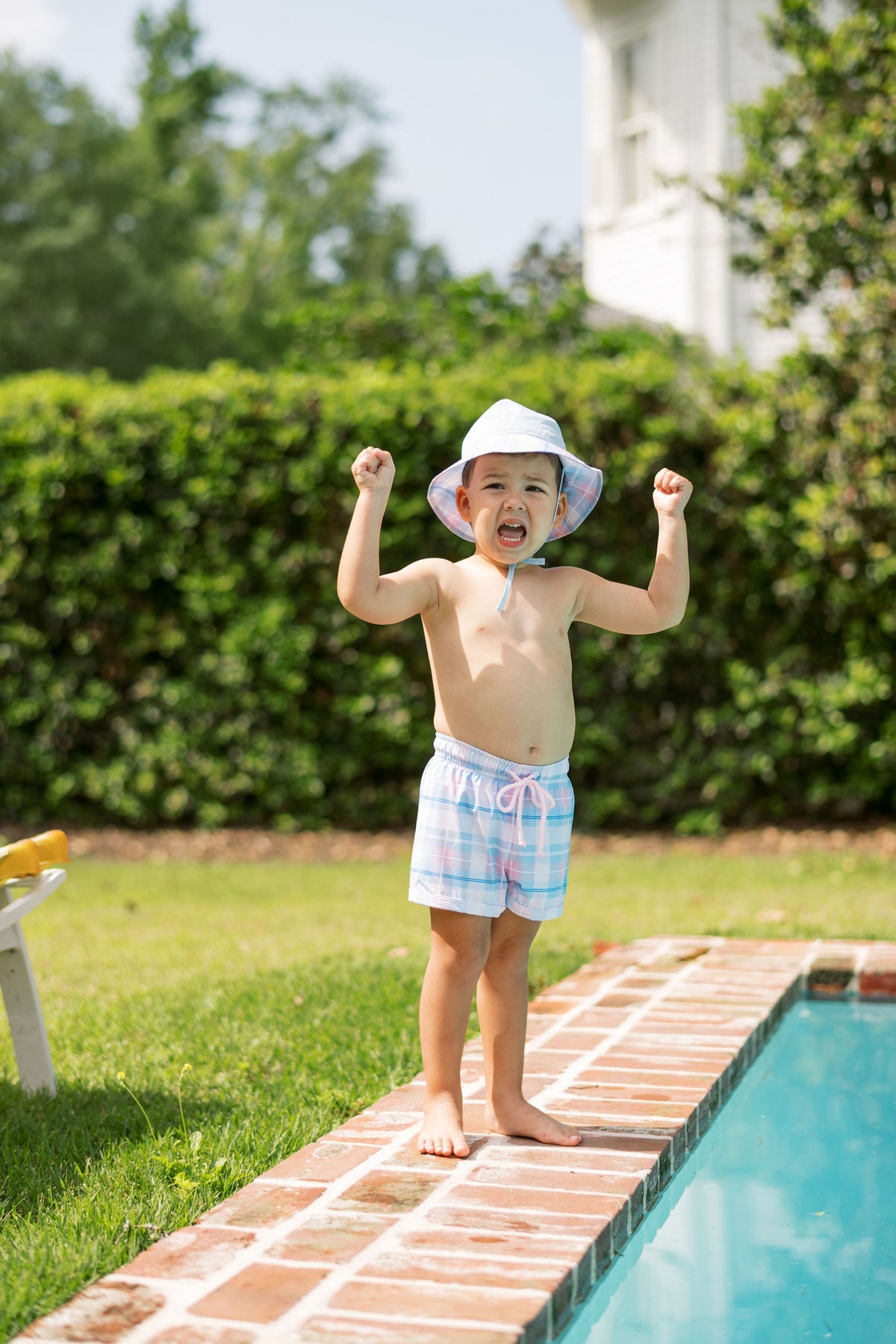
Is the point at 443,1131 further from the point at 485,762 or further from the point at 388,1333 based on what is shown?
the point at 388,1333

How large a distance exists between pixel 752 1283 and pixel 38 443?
24.9 feet

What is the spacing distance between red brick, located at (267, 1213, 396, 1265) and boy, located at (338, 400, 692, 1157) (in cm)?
46

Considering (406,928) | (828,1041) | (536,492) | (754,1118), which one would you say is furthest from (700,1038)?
(406,928)

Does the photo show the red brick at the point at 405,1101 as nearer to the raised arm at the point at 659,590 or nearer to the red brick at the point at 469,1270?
the red brick at the point at 469,1270

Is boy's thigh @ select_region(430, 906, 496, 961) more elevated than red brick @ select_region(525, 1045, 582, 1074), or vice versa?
boy's thigh @ select_region(430, 906, 496, 961)

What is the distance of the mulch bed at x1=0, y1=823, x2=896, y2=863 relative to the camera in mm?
8305

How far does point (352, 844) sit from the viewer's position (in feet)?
28.7

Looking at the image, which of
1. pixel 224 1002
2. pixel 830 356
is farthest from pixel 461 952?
pixel 830 356

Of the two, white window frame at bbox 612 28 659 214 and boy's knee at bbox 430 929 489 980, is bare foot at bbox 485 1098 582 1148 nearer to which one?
boy's knee at bbox 430 929 489 980

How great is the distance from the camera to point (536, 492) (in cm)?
306

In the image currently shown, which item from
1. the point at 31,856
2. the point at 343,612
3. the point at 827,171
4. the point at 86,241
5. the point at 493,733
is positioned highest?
the point at 86,241

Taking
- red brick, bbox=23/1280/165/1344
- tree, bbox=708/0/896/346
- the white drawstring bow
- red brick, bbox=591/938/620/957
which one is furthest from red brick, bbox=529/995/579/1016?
tree, bbox=708/0/896/346

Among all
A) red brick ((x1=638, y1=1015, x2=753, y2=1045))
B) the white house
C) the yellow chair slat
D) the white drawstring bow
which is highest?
the white house

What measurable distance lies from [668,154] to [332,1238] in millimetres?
13663
